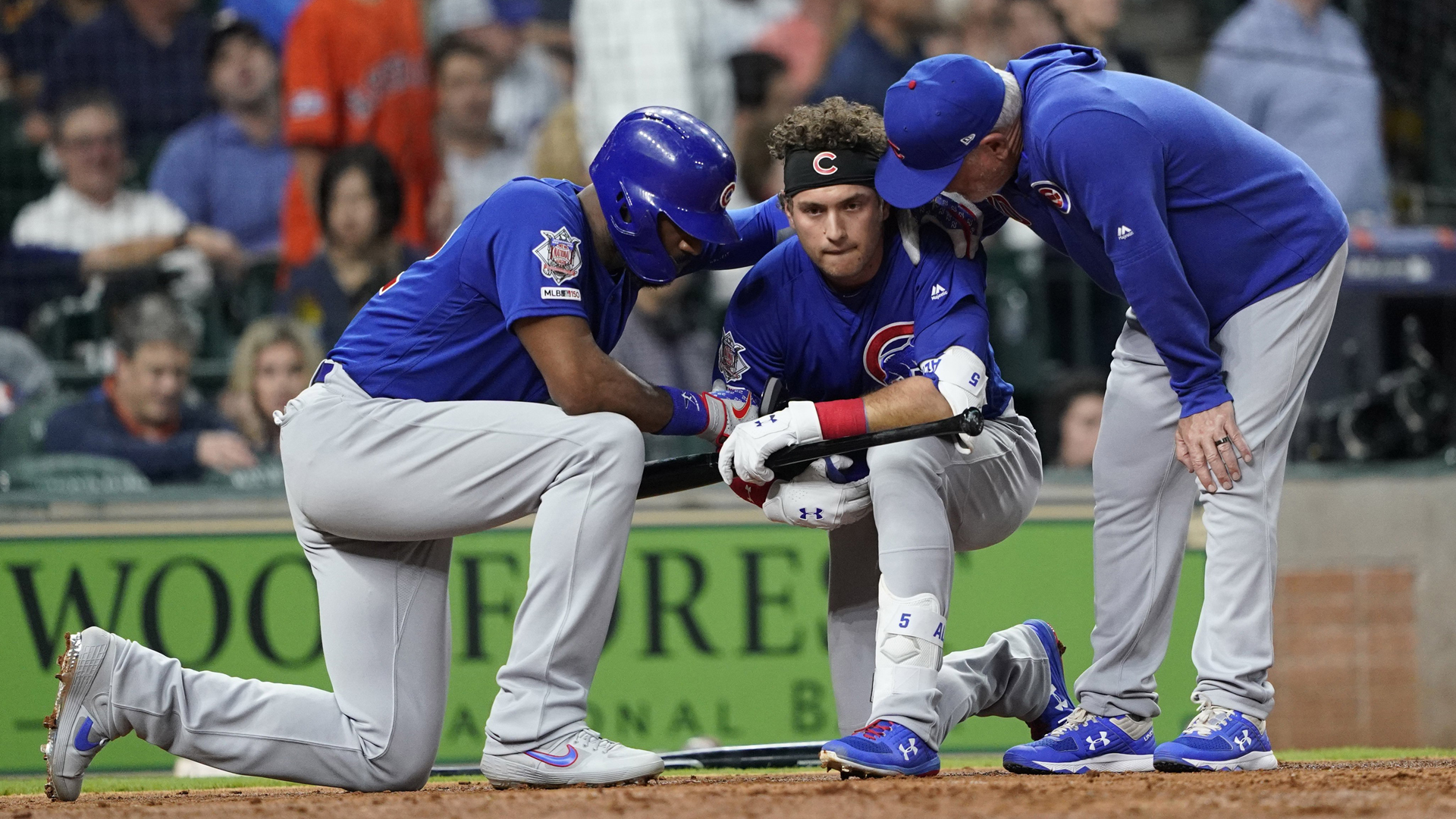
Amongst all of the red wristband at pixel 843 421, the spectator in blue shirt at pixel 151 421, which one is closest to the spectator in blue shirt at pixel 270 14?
the spectator in blue shirt at pixel 151 421

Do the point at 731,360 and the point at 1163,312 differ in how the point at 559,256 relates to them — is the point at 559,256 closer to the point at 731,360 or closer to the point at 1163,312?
the point at 731,360

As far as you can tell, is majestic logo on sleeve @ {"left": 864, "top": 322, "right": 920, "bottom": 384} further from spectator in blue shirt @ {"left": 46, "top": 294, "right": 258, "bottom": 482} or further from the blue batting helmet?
spectator in blue shirt @ {"left": 46, "top": 294, "right": 258, "bottom": 482}

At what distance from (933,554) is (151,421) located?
4.21 meters

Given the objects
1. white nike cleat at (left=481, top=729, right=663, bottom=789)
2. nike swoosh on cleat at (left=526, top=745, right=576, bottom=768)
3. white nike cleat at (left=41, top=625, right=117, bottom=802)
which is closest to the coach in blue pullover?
white nike cleat at (left=481, top=729, right=663, bottom=789)

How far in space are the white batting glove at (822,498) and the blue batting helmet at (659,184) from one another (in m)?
0.60

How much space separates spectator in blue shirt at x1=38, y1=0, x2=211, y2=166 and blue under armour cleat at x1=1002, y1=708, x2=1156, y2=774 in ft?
17.4

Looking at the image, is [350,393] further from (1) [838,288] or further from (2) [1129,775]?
(2) [1129,775]

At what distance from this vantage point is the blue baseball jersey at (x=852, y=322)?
12.2ft

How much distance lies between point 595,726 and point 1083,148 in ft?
11.3

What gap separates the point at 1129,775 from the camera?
354 centimetres

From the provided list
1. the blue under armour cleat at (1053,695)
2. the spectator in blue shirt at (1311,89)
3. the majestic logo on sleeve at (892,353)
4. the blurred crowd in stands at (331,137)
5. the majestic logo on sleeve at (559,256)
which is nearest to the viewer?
the majestic logo on sleeve at (559,256)

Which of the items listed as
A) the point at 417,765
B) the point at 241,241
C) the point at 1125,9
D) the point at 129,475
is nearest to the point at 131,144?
the point at 241,241

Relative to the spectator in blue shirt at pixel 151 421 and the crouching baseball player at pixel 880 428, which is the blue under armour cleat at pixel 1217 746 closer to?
the crouching baseball player at pixel 880 428

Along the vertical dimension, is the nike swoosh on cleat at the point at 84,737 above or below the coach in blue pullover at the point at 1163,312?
below
